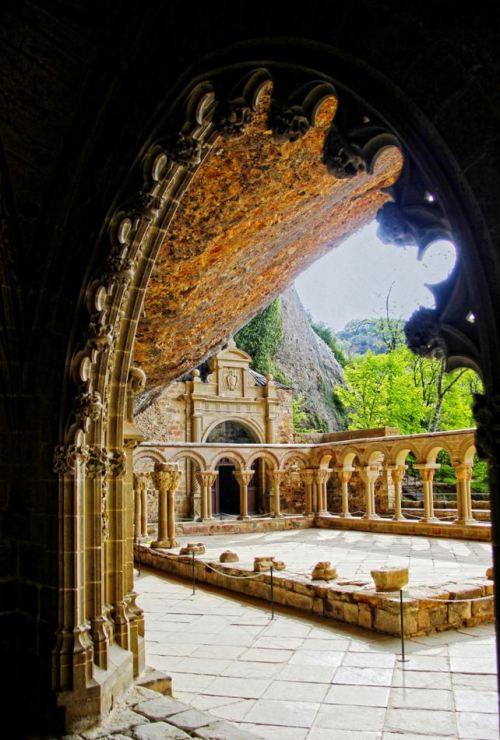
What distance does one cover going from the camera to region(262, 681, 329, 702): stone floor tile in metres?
4.38

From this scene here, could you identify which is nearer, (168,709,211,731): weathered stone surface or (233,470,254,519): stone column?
(168,709,211,731): weathered stone surface

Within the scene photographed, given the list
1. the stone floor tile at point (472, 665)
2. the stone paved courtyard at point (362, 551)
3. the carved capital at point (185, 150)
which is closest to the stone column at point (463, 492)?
the stone paved courtyard at point (362, 551)

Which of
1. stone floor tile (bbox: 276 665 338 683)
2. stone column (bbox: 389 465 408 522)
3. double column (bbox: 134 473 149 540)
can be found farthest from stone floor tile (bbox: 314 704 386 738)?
stone column (bbox: 389 465 408 522)

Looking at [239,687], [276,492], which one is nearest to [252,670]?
[239,687]

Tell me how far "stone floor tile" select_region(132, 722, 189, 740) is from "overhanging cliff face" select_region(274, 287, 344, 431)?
2359 cm

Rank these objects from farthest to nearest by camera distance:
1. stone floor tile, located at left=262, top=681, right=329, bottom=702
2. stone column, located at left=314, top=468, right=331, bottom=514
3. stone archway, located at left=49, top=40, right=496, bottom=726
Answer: stone column, located at left=314, top=468, right=331, bottom=514, stone floor tile, located at left=262, top=681, right=329, bottom=702, stone archway, located at left=49, top=40, right=496, bottom=726

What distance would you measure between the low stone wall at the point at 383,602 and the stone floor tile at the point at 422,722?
187cm

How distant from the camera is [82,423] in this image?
4.07 meters

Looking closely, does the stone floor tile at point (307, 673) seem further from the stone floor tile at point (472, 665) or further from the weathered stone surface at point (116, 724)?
the weathered stone surface at point (116, 724)

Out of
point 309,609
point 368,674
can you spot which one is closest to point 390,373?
point 309,609

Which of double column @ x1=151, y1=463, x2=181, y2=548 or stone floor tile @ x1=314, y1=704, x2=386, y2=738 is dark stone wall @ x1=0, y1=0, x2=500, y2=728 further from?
double column @ x1=151, y1=463, x2=181, y2=548

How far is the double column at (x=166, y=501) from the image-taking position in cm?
1257

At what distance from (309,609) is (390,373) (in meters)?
20.4

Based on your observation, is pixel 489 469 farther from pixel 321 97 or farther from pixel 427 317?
pixel 321 97
